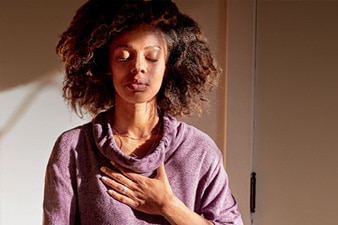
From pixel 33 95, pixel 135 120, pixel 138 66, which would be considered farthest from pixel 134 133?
pixel 33 95

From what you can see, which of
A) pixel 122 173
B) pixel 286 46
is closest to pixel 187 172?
pixel 122 173

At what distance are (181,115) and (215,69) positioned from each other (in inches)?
4.3

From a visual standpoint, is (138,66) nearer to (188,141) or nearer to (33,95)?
(188,141)

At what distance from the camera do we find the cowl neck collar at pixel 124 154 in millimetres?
917

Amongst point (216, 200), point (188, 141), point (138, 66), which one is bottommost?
point (216, 200)

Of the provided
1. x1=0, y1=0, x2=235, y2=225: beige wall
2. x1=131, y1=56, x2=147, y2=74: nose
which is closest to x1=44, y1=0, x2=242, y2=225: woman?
x1=131, y1=56, x2=147, y2=74: nose

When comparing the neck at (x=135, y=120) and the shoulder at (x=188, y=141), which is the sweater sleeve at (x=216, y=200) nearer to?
the shoulder at (x=188, y=141)

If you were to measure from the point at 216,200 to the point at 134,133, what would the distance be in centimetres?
19

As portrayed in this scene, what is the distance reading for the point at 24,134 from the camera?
1.52 meters

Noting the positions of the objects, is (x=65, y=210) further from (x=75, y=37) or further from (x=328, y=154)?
(x=328, y=154)

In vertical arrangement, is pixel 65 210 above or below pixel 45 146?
below

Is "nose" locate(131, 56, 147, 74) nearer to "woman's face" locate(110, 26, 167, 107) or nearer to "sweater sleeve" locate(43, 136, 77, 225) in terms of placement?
"woman's face" locate(110, 26, 167, 107)

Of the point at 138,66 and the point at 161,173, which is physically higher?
the point at 138,66

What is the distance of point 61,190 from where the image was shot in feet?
2.94
